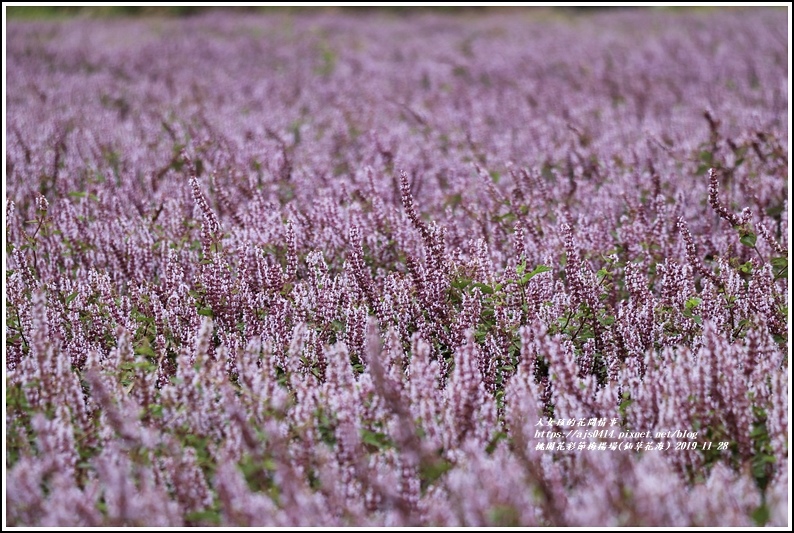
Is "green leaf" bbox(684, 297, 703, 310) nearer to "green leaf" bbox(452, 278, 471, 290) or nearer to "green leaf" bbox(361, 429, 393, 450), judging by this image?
"green leaf" bbox(452, 278, 471, 290)

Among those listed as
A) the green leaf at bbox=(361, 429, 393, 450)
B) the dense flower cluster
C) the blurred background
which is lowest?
the green leaf at bbox=(361, 429, 393, 450)

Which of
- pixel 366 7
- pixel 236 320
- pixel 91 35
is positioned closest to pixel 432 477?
pixel 236 320

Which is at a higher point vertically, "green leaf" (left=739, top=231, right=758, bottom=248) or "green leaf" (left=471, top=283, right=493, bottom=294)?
"green leaf" (left=739, top=231, right=758, bottom=248)

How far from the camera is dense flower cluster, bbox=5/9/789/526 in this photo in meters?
2.82

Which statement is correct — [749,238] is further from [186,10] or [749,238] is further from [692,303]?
[186,10]

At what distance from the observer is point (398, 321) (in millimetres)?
4191

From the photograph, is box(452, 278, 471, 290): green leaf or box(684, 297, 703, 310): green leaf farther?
box(452, 278, 471, 290): green leaf

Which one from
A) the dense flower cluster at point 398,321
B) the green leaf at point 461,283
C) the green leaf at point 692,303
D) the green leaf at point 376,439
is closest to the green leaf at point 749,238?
the dense flower cluster at point 398,321

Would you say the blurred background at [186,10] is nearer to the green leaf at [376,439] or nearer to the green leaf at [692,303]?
the green leaf at [692,303]

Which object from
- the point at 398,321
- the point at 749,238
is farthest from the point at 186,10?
the point at 749,238

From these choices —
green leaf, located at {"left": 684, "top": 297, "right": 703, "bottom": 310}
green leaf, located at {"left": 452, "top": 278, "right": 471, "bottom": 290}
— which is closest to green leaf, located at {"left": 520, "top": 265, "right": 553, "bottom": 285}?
green leaf, located at {"left": 452, "top": 278, "right": 471, "bottom": 290}

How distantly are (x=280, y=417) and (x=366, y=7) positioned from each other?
19.7 metres

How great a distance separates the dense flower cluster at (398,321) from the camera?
2820 millimetres

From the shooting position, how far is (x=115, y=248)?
4.78 m
